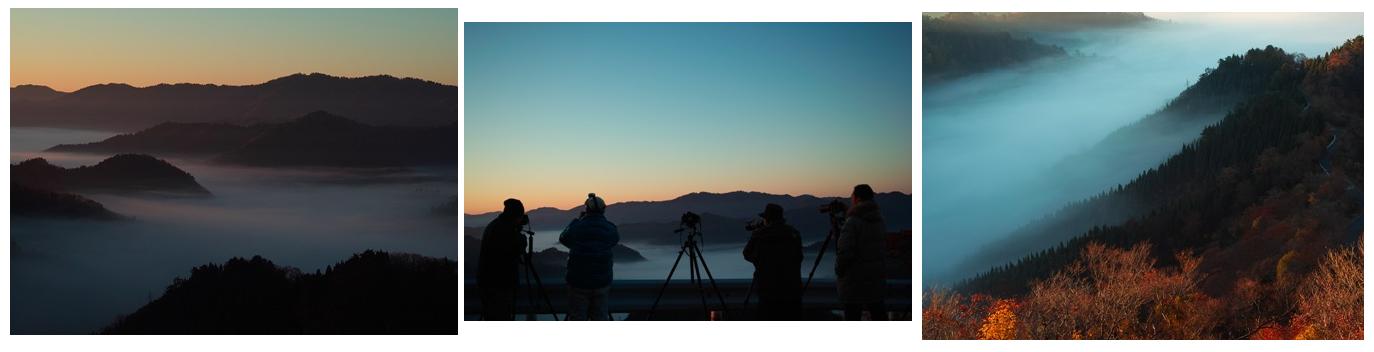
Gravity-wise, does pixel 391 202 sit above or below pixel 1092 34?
below

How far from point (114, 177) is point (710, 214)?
441 cm

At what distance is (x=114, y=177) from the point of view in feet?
39.7

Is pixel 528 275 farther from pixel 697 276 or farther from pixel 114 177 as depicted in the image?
pixel 114 177

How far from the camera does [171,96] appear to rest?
12156mm

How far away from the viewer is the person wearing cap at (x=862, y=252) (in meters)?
11.8

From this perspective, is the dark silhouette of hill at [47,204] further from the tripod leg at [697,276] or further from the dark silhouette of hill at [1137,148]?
the dark silhouette of hill at [1137,148]

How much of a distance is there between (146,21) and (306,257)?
1906 mm

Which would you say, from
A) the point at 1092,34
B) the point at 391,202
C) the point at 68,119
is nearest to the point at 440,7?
the point at 391,202

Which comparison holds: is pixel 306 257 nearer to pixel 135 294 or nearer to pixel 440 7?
pixel 135 294

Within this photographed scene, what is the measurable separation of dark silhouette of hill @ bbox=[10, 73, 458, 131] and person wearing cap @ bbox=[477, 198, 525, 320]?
0.84m

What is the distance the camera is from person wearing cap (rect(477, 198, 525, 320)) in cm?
1184

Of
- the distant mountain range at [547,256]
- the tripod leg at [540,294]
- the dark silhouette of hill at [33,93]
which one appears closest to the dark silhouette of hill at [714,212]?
the distant mountain range at [547,256]

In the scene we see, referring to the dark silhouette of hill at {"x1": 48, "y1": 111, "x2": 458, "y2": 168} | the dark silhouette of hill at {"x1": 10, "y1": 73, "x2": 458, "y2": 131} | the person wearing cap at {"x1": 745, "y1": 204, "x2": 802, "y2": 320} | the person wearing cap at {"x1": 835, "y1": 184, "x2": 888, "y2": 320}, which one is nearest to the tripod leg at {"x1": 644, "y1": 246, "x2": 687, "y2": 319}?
the person wearing cap at {"x1": 745, "y1": 204, "x2": 802, "y2": 320}

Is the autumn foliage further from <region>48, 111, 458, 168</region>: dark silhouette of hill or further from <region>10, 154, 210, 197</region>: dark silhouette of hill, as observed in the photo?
<region>10, 154, 210, 197</region>: dark silhouette of hill
